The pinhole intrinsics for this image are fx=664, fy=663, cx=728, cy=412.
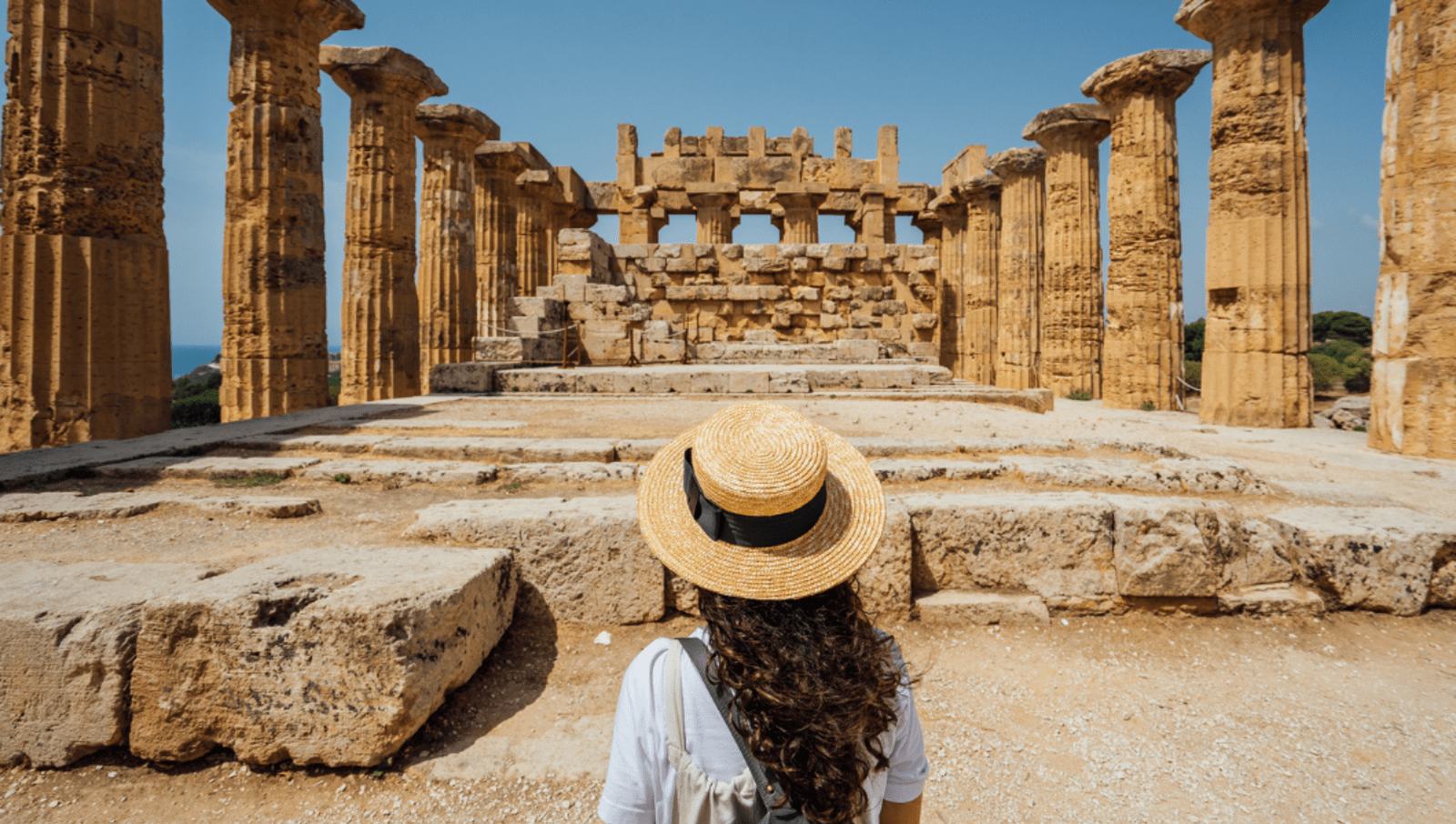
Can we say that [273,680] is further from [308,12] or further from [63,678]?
[308,12]

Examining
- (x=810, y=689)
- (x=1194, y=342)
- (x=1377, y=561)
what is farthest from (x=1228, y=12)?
(x=1194, y=342)

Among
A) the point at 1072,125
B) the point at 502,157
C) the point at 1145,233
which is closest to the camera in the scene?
the point at 1145,233

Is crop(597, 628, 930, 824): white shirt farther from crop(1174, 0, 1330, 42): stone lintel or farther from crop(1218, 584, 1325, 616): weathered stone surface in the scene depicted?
crop(1174, 0, 1330, 42): stone lintel

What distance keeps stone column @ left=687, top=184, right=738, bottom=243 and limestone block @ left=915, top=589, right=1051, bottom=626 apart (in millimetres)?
16522

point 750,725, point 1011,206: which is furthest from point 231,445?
point 1011,206

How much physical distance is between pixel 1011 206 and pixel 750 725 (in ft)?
57.0

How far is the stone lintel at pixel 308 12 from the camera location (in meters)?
8.68

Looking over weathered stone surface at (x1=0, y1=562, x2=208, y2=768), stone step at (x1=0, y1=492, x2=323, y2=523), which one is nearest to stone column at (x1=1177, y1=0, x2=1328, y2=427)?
stone step at (x1=0, y1=492, x2=323, y2=523)

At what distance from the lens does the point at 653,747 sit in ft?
3.54

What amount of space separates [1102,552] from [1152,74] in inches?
448

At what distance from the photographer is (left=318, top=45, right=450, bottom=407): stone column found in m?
11.6

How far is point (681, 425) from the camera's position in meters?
5.90

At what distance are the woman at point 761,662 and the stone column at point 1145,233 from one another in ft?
41.3

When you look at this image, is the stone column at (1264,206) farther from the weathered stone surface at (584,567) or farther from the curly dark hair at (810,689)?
the curly dark hair at (810,689)
